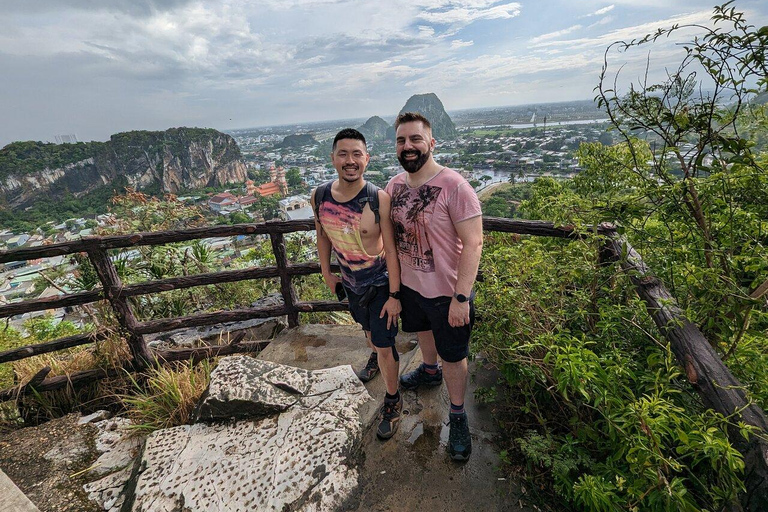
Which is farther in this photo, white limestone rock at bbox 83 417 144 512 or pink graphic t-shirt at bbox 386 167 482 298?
white limestone rock at bbox 83 417 144 512

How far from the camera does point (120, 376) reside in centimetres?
319

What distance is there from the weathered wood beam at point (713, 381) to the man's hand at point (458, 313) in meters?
Result: 0.79

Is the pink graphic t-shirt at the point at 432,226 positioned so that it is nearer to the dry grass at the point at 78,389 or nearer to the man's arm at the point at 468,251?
the man's arm at the point at 468,251

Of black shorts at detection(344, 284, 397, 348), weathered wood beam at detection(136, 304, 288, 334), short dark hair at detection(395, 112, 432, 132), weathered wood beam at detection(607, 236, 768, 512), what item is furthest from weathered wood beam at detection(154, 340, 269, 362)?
weathered wood beam at detection(607, 236, 768, 512)

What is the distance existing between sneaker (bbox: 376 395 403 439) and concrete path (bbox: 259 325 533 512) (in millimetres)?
45

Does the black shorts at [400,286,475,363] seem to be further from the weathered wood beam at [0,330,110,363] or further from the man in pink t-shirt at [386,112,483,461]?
the weathered wood beam at [0,330,110,363]

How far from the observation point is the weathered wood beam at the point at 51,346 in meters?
2.92

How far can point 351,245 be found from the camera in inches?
85.7

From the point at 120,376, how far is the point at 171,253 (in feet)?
7.06

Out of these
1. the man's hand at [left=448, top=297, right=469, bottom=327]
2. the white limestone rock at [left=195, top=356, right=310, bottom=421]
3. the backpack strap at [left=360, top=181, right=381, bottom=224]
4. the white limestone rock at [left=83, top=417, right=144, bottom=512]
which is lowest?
the white limestone rock at [left=83, top=417, right=144, bottom=512]

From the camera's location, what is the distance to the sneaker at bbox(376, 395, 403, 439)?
85.5 inches

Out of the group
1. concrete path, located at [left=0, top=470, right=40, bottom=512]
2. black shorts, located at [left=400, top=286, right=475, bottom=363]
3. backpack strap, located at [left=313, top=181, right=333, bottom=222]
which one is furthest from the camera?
backpack strap, located at [left=313, top=181, right=333, bottom=222]

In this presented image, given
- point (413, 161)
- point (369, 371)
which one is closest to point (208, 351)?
point (369, 371)

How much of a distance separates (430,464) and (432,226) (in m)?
1.38
